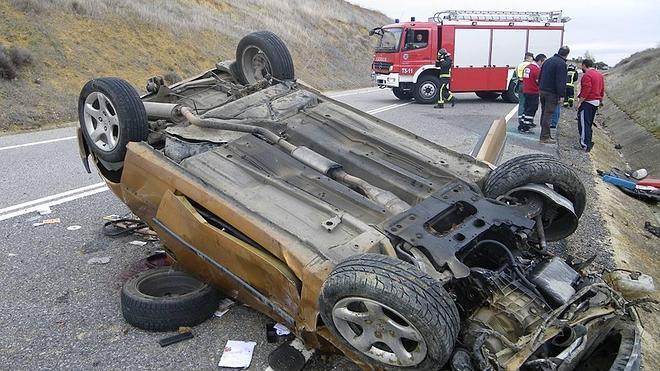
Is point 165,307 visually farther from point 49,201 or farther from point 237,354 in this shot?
point 49,201

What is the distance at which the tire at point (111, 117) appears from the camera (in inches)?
148

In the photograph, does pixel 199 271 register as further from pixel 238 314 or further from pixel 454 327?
pixel 454 327

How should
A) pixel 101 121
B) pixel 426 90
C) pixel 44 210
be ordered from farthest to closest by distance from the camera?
pixel 426 90, pixel 44 210, pixel 101 121

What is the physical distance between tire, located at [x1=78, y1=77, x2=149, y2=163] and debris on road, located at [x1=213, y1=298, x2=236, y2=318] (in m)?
1.20

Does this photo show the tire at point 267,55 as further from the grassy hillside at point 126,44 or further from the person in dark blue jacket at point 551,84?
the grassy hillside at point 126,44

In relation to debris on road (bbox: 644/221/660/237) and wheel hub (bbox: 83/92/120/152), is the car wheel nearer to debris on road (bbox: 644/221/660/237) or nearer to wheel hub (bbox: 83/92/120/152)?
wheel hub (bbox: 83/92/120/152)

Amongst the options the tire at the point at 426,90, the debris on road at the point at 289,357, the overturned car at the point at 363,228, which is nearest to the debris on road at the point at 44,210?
the overturned car at the point at 363,228

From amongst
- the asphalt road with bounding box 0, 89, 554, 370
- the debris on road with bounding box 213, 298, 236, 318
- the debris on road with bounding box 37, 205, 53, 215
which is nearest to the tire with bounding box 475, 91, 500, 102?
the asphalt road with bounding box 0, 89, 554, 370

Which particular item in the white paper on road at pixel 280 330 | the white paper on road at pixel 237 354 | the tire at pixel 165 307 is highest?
the tire at pixel 165 307

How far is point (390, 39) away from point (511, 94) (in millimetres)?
4089

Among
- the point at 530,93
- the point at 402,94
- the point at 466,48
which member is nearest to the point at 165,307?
the point at 530,93

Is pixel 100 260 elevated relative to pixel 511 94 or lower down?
elevated

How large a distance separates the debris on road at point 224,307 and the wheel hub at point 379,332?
1.23 metres

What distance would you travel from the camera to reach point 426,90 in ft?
54.7
